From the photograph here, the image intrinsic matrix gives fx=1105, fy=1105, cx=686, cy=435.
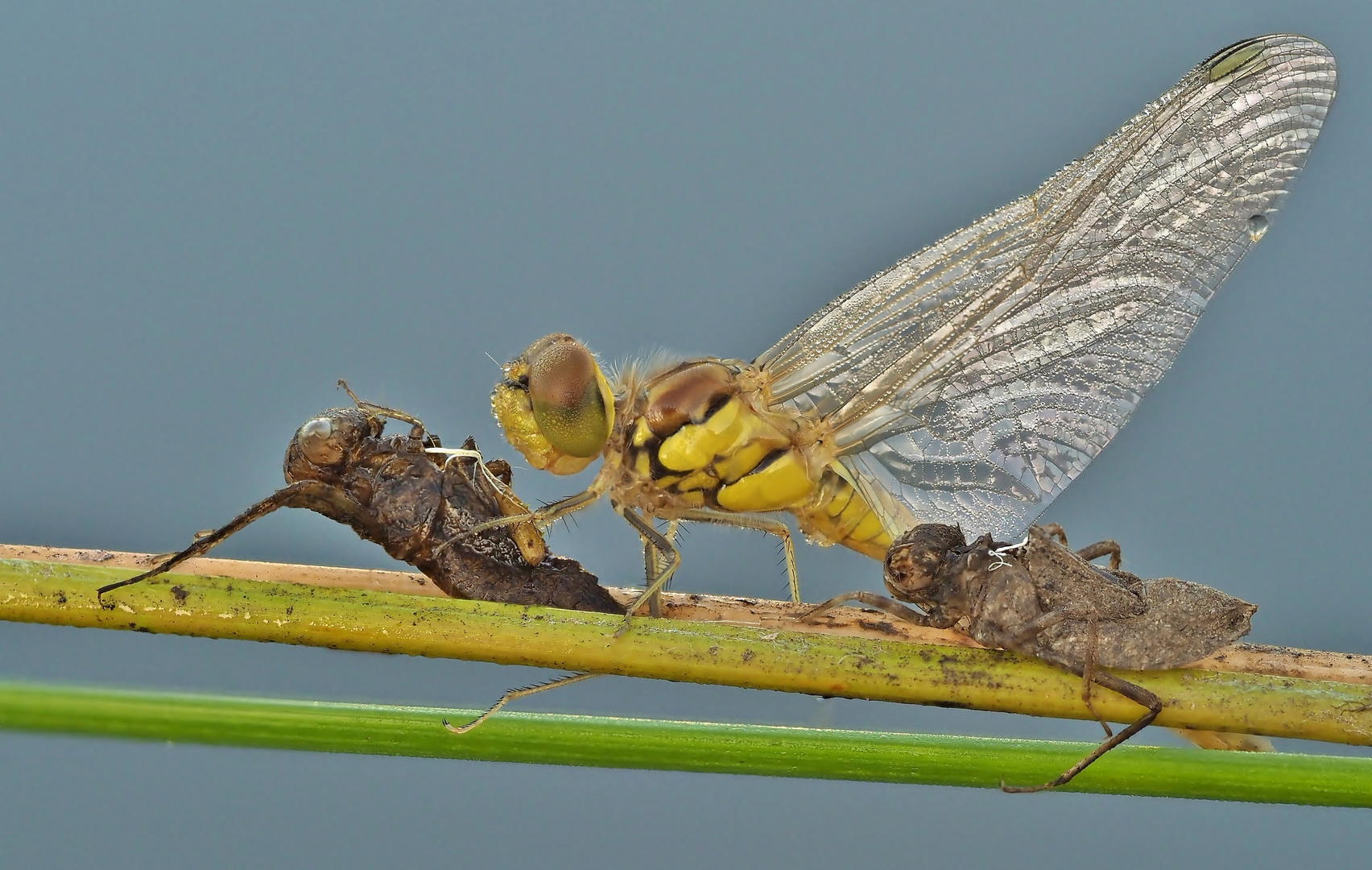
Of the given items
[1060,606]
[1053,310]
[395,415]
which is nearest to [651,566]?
[395,415]

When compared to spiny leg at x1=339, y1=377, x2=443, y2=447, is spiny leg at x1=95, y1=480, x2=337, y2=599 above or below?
below

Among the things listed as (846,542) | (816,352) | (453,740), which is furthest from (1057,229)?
(453,740)

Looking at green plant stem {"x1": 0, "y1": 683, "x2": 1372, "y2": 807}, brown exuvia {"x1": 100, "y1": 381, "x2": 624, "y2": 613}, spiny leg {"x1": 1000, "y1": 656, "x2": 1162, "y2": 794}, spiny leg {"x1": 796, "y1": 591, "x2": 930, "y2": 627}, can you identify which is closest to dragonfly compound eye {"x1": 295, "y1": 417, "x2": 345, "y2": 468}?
brown exuvia {"x1": 100, "y1": 381, "x2": 624, "y2": 613}

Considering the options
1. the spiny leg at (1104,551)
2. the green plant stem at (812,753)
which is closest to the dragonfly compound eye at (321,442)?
the green plant stem at (812,753)

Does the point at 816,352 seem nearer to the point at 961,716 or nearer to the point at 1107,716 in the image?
the point at 961,716

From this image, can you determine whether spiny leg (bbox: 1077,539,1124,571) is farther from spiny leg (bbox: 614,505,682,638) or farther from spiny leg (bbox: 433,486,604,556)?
spiny leg (bbox: 433,486,604,556)
